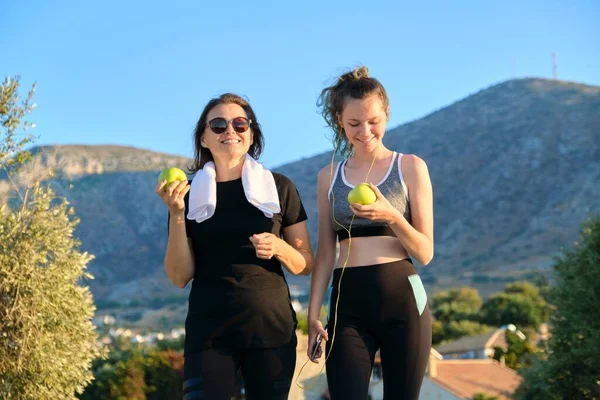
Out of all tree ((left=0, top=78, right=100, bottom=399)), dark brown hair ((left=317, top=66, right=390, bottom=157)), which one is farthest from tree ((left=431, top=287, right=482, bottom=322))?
dark brown hair ((left=317, top=66, right=390, bottom=157))

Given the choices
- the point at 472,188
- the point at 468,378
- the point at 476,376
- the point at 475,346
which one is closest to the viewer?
the point at 468,378

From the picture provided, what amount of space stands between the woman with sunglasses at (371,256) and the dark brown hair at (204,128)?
1.61 feet

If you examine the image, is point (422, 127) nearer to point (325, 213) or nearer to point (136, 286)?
point (136, 286)

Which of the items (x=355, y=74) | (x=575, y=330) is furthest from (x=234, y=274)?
(x=575, y=330)

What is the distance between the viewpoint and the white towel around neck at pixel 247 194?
5121 mm

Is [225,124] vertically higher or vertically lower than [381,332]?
higher

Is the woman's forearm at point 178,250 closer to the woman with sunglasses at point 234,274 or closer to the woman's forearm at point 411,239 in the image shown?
the woman with sunglasses at point 234,274

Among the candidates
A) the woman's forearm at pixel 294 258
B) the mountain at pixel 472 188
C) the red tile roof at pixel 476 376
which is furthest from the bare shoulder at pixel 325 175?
the mountain at pixel 472 188

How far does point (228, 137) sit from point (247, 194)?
410mm

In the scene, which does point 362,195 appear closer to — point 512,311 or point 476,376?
point 476,376

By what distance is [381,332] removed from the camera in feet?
16.1

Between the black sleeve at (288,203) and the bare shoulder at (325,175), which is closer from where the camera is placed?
the black sleeve at (288,203)

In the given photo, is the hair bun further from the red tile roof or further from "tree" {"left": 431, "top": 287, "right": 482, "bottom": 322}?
"tree" {"left": 431, "top": 287, "right": 482, "bottom": 322}

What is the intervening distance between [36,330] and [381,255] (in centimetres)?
953
